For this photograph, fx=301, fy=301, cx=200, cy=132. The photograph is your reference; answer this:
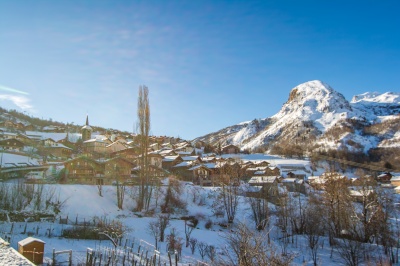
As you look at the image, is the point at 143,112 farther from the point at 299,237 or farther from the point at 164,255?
the point at 299,237

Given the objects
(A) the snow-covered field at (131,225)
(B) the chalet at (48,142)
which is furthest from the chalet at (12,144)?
(A) the snow-covered field at (131,225)

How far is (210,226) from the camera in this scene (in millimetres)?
28938

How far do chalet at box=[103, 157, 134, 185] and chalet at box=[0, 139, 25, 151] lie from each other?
22668mm

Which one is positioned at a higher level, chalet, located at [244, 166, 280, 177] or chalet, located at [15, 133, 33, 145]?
chalet, located at [15, 133, 33, 145]

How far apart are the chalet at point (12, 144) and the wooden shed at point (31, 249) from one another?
4676 cm

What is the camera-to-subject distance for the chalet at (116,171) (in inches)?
1442

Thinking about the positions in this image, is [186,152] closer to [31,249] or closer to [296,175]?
[296,175]

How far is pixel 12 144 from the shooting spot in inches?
1998

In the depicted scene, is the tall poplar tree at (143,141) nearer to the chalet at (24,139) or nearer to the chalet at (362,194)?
the chalet at (362,194)

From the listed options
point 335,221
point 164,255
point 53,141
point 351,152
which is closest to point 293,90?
point 351,152

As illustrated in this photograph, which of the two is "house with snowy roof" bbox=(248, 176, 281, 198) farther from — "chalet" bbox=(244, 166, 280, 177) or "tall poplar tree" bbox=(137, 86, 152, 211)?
"tall poplar tree" bbox=(137, 86, 152, 211)

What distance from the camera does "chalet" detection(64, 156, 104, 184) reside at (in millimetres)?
35906

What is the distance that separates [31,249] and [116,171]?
2885cm

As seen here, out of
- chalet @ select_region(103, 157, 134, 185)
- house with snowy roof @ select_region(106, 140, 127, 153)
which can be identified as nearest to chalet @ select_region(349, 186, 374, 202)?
chalet @ select_region(103, 157, 134, 185)
